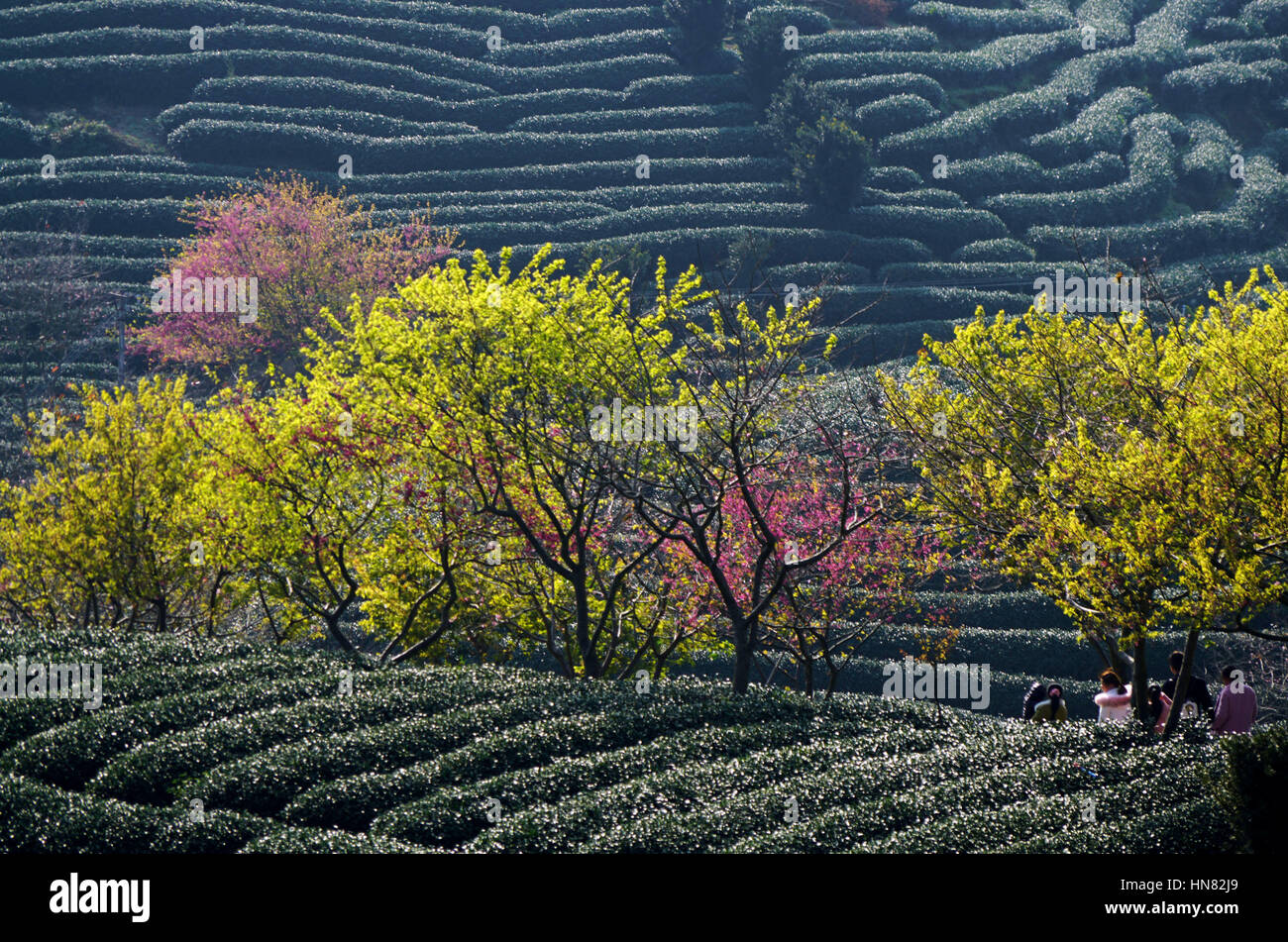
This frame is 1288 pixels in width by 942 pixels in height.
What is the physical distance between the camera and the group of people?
14.9 metres

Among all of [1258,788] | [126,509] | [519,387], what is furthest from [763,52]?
[1258,788]

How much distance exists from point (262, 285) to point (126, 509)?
23.2m

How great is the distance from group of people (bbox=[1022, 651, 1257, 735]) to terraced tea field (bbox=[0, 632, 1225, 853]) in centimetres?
53

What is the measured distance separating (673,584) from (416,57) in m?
52.9

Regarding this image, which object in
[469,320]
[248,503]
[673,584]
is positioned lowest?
[673,584]

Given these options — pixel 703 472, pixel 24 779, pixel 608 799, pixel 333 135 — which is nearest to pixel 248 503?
pixel 24 779

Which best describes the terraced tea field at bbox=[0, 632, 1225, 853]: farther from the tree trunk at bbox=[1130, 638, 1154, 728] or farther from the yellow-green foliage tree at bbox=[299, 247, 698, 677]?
the yellow-green foliage tree at bbox=[299, 247, 698, 677]

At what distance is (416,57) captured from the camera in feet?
213

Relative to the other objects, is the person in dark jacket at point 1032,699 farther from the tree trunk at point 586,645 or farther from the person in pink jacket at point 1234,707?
the tree trunk at point 586,645

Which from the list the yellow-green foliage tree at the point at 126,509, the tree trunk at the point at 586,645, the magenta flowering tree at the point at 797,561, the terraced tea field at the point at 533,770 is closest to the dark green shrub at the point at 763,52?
the magenta flowering tree at the point at 797,561

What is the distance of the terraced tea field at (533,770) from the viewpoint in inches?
495

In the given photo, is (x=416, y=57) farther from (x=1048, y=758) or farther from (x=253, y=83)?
(x=1048, y=758)

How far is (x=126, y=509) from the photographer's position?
19094 millimetres
